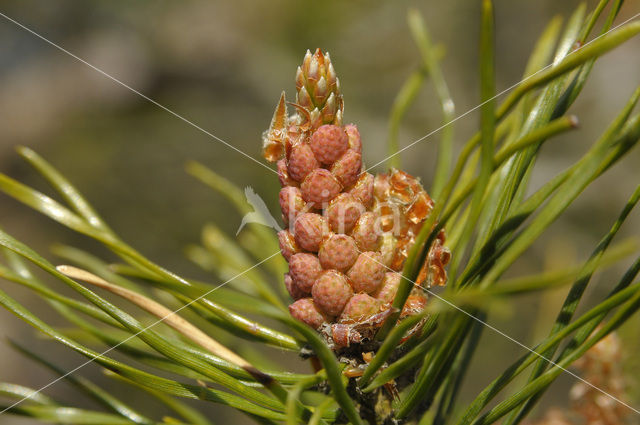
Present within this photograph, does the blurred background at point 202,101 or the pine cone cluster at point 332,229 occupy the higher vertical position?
the blurred background at point 202,101

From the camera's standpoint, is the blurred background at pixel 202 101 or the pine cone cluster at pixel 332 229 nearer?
the pine cone cluster at pixel 332 229

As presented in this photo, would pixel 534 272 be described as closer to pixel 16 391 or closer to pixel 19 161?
pixel 16 391

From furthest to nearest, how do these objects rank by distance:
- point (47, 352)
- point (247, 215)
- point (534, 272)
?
1. point (47, 352)
2. point (534, 272)
3. point (247, 215)

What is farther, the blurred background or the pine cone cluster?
the blurred background

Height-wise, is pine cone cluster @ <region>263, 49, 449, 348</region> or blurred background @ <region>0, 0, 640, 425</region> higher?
blurred background @ <region>0, 0, 640, 425</region>

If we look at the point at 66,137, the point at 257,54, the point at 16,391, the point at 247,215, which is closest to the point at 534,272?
the point at 257,54

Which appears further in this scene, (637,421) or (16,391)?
(637,421)
